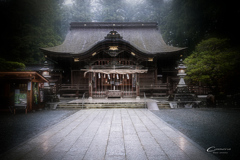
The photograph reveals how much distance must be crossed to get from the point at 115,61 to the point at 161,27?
19.7 meters

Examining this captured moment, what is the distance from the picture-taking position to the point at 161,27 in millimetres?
27234

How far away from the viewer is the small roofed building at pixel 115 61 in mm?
11793

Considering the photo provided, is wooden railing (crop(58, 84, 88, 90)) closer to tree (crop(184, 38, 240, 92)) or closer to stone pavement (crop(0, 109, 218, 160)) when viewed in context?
stone pavement (crop(0, 109, 218, 160))

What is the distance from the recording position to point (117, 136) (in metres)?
3.85

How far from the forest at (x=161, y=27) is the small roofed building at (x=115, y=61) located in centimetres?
311

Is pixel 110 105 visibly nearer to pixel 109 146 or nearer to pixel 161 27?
pixel 109 146

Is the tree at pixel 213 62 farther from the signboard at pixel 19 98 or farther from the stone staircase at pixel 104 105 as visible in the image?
the signboard at pixel 19 98

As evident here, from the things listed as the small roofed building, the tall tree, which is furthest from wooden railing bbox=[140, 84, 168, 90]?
the tall tree

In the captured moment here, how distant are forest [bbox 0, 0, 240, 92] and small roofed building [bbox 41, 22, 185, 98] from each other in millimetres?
3108

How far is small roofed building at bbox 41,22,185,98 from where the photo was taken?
1179 centimetres

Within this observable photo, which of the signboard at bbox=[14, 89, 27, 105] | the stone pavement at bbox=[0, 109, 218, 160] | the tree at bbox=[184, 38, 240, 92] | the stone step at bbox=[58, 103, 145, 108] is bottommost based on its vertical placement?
the stone pavement at bbox=[0, 109, 218, 160]

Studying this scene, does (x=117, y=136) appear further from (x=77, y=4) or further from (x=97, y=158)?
(x=77, y=4)

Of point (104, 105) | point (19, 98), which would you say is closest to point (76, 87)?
point (104, 105)

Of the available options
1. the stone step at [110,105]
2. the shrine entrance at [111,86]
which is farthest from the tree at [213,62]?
the stone step at [110,105]
